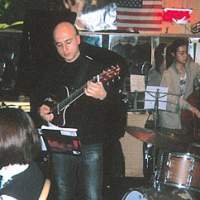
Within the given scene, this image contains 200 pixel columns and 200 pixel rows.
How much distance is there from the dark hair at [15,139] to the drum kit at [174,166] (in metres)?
1.80

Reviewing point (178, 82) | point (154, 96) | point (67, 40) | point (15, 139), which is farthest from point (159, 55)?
point (15, 139)

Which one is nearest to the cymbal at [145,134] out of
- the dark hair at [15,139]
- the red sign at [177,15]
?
the dark hair at [15,139]

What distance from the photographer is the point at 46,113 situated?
364cm

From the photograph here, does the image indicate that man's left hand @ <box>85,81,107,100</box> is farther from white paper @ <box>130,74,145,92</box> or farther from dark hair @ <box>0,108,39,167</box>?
white paper @ <box>130,74,145,92</box>

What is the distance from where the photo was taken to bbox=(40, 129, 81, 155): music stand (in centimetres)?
351

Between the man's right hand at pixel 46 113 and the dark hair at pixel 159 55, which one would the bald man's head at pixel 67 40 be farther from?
the dark hair at pixel 159 55

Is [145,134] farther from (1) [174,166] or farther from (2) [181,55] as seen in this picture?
(2) [181,55]

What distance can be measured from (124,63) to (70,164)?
242 centimetres

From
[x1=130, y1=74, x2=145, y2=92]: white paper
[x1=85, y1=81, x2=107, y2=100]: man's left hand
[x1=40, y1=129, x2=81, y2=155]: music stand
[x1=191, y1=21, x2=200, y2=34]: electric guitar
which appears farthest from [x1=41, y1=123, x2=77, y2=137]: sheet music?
[x1=191, y1=21, x2=200, y2=34]: electric guitar

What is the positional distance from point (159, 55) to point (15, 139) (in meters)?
4.19

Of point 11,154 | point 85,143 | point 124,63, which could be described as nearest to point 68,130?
point 85,143

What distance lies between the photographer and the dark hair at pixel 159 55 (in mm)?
6234

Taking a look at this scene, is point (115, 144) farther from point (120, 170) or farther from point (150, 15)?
point (150, 15)

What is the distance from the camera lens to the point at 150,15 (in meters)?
6.80
